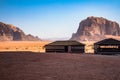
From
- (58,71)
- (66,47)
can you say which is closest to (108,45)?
(66,47)

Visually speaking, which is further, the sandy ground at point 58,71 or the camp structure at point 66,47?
the camp structure at point 66,47

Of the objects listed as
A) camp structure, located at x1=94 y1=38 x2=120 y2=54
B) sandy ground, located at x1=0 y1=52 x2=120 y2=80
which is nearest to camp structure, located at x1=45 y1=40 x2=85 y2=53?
camp structure, located at x1=94 y1=38 x2=120 y2=54

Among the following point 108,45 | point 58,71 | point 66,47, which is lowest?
point 58,71

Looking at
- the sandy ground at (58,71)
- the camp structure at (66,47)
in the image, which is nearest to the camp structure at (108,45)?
the camp structure at (66,47)

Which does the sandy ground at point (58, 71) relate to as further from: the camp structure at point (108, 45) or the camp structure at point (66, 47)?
the camp structure at point (66, 47)

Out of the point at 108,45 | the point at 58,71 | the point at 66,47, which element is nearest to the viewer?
the point at 58,71

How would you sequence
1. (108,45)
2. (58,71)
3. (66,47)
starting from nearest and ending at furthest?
(58,71), (108,45), (66,47)

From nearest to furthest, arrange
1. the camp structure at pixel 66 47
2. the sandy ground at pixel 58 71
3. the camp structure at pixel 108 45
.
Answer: the sandy ground at pixel 58 71 < the camp structure at pixel 108 45 < the camp structure at pixel 66 47

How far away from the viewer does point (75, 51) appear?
3962 cm

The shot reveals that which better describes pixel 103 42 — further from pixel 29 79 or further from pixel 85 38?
pixel 85 38

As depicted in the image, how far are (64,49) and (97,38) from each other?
15690 cm

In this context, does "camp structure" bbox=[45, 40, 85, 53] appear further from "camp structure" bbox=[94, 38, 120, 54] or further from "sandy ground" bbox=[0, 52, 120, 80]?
"sandy ground" bbox=[0, 52, 120, 80]

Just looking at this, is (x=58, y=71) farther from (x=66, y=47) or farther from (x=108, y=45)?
(x=66, y=47)

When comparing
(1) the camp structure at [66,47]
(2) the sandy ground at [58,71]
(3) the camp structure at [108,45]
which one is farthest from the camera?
(1) the camp structure at [66,47]
